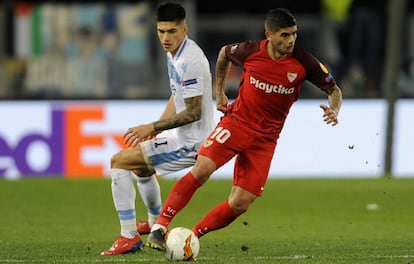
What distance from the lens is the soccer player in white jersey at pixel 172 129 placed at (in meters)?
11.3

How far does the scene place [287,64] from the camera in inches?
437

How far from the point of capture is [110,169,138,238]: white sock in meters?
11.5

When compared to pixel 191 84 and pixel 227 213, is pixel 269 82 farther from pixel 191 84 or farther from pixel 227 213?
pixel 227 213

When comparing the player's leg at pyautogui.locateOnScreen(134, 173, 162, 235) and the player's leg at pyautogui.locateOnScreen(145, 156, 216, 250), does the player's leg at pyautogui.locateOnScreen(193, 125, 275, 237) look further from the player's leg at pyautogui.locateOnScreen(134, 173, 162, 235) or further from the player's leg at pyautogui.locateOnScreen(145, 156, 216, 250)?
the player's leg at pyautogui.locateOnScreen(134, 173, 162, 235)

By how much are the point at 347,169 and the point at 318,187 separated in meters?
2.29

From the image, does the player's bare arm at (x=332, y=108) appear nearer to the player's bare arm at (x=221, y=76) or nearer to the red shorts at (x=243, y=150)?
the red shorts at (x=243, y=150)

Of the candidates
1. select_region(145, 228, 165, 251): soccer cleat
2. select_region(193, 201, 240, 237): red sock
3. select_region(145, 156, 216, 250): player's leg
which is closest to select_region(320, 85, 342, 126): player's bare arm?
select_region(145, 156, 216, 250): player's leg

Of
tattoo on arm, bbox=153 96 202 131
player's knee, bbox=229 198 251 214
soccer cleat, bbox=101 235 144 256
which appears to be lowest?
soccer cleat, bbox=101 235 144 256

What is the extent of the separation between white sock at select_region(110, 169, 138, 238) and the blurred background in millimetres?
9726

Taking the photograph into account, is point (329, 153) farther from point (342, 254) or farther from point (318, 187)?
point (342, 254)

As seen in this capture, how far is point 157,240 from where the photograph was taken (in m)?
10.8

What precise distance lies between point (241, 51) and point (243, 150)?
0.83m

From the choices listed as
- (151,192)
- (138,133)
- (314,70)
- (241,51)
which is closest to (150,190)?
(151,192)

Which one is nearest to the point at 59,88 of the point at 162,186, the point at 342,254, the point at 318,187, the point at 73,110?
the point at 73,110
